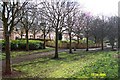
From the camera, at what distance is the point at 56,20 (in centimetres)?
2127

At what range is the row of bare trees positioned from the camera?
39.8 ft

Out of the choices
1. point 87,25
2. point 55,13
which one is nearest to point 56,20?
point 55,13

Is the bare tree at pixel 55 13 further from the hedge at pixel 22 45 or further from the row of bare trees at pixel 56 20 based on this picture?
the hedge at pixel 22 45

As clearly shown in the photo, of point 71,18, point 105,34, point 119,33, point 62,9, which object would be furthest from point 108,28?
point 62,9

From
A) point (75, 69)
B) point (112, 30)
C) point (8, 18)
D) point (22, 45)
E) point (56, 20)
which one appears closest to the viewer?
point (75, 69)

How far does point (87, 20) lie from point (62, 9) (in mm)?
11268

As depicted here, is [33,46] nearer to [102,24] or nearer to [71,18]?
[71,18]

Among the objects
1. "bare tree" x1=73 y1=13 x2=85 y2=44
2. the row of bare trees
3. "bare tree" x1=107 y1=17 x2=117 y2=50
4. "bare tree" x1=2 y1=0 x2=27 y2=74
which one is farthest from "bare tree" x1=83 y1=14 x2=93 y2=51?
"bare tree" x1=2 y1=0 x2=27 y2=74

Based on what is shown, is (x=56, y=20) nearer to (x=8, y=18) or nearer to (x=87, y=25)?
(x=8, y=18)

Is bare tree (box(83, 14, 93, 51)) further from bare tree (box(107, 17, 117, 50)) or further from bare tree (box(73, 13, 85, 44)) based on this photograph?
bare tree (box(107, 17, 117, 50))

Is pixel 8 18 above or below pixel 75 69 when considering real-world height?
above

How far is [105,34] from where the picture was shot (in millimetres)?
35188

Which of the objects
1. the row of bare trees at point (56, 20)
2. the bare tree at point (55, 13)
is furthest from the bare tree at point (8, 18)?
the bare tree at point (55, 13)

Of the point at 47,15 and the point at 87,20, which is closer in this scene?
the point at 47,15
